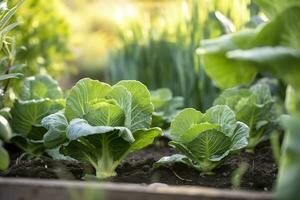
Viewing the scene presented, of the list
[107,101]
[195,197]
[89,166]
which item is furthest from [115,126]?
[195,197]

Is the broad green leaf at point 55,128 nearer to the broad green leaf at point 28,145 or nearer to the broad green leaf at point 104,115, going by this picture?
the broad green leaf at point 104,115

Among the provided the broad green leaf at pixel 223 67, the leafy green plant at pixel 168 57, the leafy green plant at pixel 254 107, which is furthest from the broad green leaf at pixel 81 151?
the leafy green plant at pixel 168 57

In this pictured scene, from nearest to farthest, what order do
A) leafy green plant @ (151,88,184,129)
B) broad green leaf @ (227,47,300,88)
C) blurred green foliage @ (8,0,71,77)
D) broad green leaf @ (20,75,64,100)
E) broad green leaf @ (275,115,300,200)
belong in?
broad green leaf @ (275,115,300,200)
broad green leaf @ (227,47,300,88)
broad green leaf @ (20,75,64,100)
leafy green plant @ (151,88,184,129)
blurred green foliage @ (8,0,71,77)

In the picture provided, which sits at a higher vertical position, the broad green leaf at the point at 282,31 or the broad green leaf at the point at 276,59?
the broad green leaf at the point at 282,31

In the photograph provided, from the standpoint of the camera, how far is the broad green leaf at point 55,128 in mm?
1645

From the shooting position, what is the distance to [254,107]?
6.43 ft

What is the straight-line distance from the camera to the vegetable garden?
3.77 feet

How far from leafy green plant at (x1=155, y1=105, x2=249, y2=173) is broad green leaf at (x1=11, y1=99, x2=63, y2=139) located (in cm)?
49

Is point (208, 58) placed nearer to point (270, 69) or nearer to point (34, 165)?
point (270, 69)

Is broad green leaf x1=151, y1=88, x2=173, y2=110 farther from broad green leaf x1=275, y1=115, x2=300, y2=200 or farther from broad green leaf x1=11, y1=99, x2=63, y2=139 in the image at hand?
broad green leaf x1=275, y1=115, x2=300, y2=200

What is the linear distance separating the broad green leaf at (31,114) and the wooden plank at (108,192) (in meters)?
0.67

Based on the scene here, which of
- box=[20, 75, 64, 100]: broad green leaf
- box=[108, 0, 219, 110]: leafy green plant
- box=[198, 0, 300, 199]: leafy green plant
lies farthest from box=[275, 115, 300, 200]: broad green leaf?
box=[108, 0, 219, 110]: leafy green plant

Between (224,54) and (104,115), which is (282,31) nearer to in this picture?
(224,54)

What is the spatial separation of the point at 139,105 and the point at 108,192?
1.83 feet
